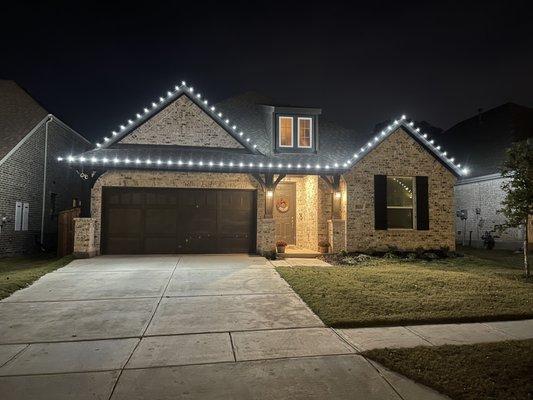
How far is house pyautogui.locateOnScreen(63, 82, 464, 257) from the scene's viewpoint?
42.2 ft

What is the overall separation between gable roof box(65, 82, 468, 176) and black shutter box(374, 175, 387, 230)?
4.36ft

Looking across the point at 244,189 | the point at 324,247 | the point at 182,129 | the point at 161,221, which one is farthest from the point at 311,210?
the point at 182,129

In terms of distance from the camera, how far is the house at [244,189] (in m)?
12.9

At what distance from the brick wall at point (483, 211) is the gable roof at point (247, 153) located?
6.32m

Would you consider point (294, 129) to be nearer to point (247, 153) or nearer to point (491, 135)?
point (247, 153)

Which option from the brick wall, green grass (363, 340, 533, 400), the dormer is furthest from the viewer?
the brick wall

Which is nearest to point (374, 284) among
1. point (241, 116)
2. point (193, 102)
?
point (193, 102)

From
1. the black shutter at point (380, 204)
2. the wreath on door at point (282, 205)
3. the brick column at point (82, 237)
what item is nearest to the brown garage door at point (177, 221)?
the brick column at point (82, 237)

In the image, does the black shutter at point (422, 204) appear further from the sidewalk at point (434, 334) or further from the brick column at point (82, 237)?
the brick column at point (82, 237)

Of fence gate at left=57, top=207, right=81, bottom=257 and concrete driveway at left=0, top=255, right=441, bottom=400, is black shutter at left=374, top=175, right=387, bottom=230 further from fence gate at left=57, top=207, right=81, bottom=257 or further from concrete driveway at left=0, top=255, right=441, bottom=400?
fence gate at left=57, top=207, right=81, bottom=257

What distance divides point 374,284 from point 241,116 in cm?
1107

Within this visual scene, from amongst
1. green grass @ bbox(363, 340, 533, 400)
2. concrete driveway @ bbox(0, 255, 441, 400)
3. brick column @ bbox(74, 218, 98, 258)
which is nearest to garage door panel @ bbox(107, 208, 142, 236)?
brick column @ bbox(74, 218, 98, 258)

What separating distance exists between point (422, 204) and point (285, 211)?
5773 mm

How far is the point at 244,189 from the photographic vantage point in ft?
44.6
